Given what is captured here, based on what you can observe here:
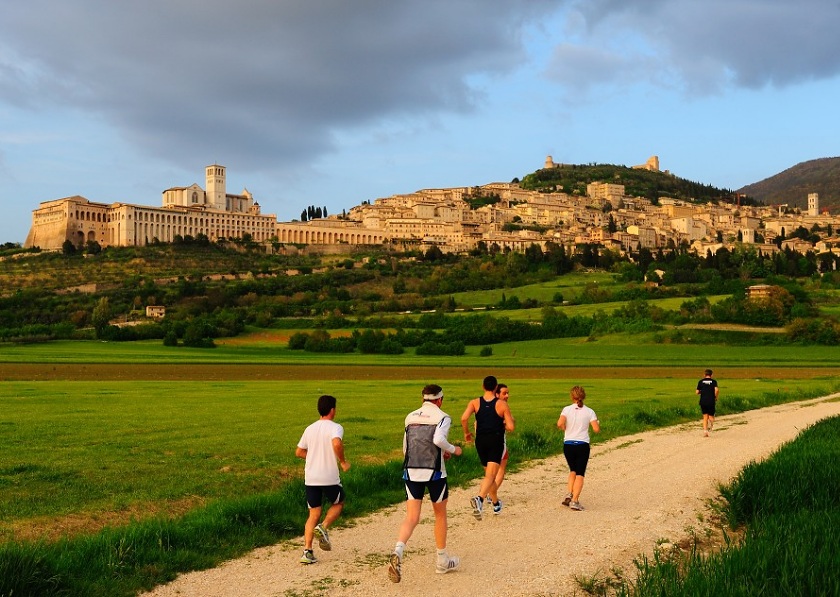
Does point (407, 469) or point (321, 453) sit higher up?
point (321, 453)

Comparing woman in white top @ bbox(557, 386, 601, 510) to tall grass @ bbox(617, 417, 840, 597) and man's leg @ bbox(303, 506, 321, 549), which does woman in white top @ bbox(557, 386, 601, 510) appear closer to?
tall grass @ bbox(617, 417, 840, 597)

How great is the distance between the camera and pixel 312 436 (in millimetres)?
10203

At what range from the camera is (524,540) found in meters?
10.7

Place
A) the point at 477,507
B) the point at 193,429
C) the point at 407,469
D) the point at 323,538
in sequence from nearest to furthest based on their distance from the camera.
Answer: the point at 407,469, the point at 323,538, the point at 477,507, the point at 193,429

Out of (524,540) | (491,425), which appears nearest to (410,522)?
(524,540)

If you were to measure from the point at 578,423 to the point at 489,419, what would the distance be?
5.80 ft

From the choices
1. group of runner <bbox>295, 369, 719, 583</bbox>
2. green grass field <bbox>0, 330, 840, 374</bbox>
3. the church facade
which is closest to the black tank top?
group of runner <bbox>295, 369, 719, 583</bbox>

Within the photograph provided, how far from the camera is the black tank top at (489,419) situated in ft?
41.8

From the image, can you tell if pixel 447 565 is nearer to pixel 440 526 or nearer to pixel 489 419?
pixel 440 526

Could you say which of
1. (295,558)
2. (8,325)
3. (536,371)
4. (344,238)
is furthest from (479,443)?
(344,238)

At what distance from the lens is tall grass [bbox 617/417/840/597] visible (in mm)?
7023

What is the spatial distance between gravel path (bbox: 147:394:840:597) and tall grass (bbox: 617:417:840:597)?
34.5 inches

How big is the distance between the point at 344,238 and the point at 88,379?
474 feet

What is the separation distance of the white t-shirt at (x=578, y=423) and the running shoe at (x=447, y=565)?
454 cm
